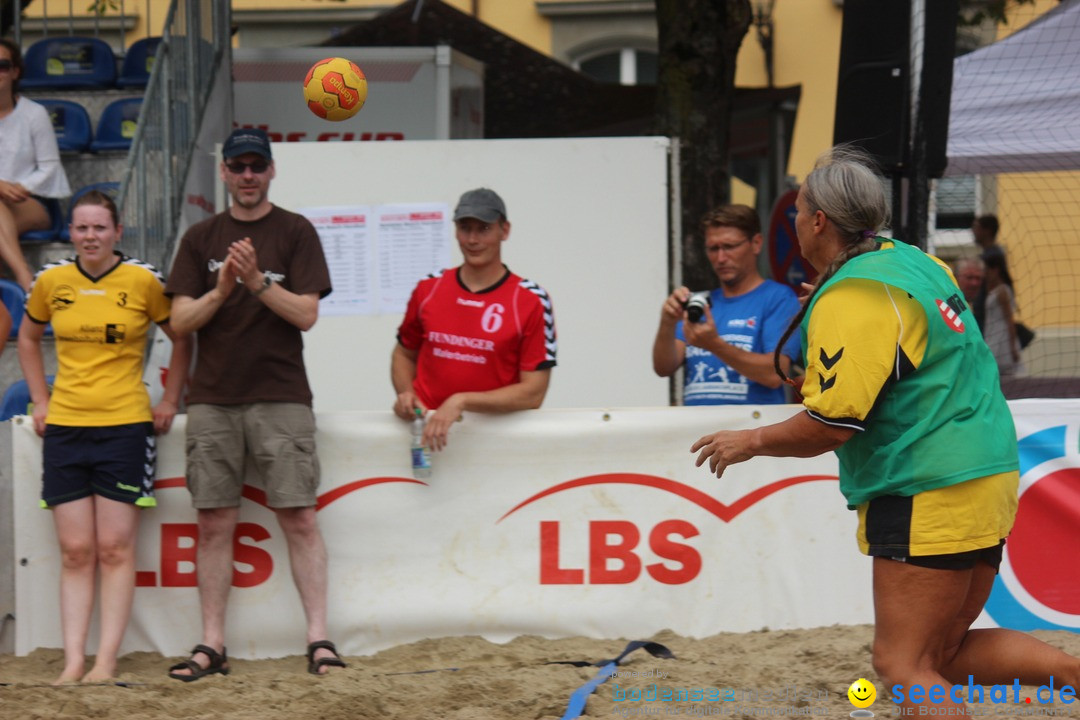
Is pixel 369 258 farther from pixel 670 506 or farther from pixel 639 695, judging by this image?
pixel 639 695

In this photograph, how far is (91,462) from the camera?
5.70m

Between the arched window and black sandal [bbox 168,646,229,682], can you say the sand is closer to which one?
black sandal [bbox 168,646,229,682]

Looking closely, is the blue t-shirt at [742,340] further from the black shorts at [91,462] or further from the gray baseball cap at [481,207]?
the black shorts at [91,462]

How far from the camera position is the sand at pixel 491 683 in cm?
497

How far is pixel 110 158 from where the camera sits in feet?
30.6

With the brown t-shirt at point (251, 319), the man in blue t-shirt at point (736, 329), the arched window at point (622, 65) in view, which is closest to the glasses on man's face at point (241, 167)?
the brown t-shirt at point (251, 319)

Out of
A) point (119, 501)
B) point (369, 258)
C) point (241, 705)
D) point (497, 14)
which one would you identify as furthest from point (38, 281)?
point (497, 14)

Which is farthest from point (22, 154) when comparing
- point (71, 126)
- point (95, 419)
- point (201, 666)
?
point (201, 666)

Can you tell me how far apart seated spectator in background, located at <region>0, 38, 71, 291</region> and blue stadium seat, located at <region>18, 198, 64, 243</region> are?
111mm

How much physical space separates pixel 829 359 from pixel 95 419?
3.44 m

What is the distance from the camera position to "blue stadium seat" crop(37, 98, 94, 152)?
9383 millimetres

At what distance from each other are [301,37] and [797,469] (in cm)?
1683

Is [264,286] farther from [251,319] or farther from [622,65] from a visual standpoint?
[622,65]

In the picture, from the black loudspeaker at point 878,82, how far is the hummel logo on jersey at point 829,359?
113 inches
